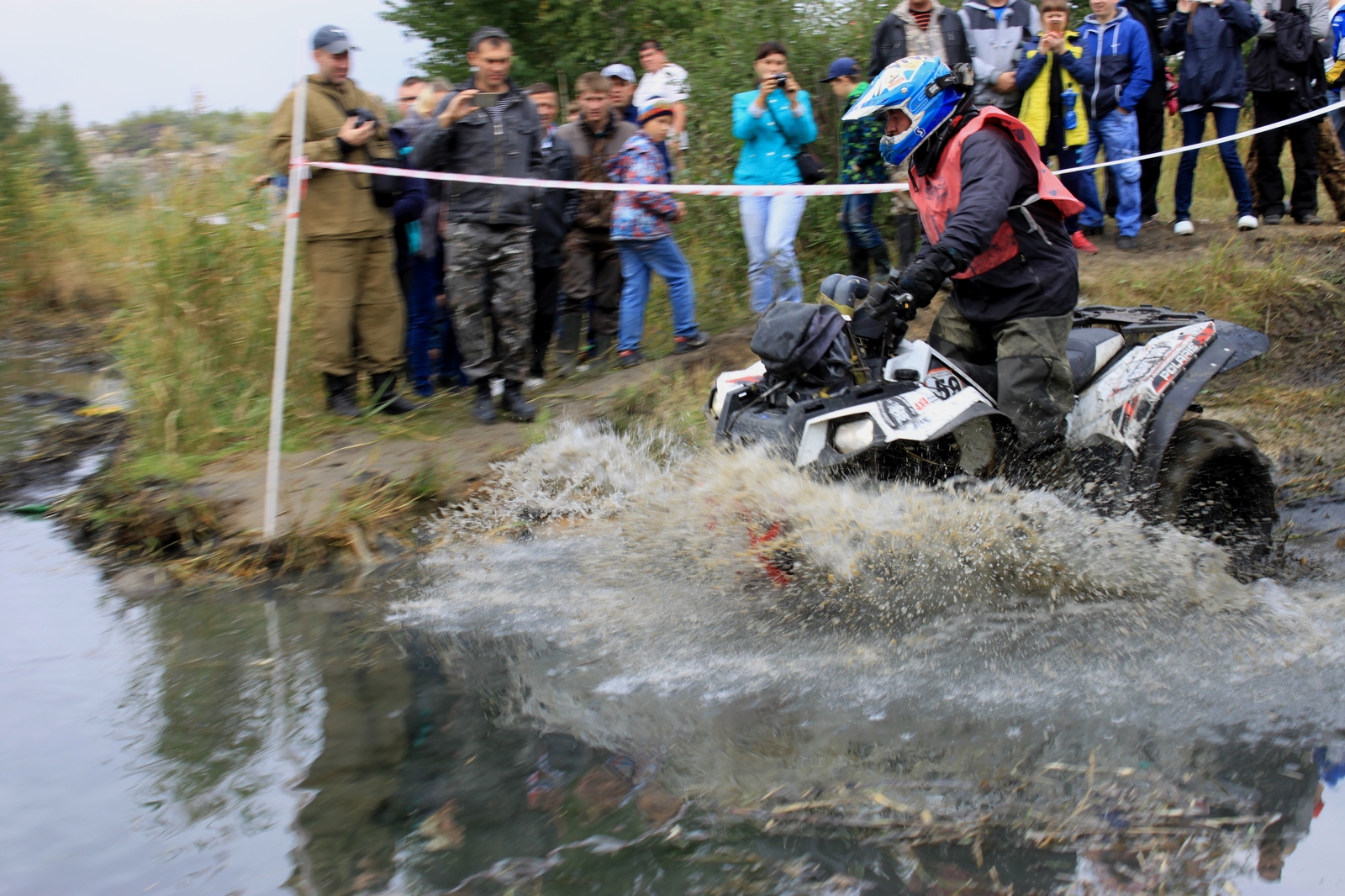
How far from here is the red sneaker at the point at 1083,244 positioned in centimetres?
861

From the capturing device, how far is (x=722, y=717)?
3711 millimetres

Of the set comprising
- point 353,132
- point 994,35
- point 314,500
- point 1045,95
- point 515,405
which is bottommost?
point 314,500

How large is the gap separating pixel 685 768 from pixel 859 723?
2.03 feet

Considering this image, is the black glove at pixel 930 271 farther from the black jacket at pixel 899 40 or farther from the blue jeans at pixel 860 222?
the black jacket at pixel 899 40

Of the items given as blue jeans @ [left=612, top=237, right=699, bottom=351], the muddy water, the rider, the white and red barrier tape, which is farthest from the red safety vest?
blue jeans @ [left=612, top=237, right=699, bottom=351]

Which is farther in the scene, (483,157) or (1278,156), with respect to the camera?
(1278,156)

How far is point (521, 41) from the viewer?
1870cm

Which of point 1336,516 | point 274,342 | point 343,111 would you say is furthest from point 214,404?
point 1336,516

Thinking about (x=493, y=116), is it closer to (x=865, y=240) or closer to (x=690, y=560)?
(x=865, y=240)

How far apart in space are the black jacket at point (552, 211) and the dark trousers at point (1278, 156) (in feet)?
19.4

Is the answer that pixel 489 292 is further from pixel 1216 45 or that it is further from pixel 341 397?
pixel 1216 45

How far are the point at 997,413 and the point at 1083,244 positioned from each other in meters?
5.03

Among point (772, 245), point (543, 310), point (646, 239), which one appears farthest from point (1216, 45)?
point (543, 310)

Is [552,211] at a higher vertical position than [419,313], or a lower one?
higher
